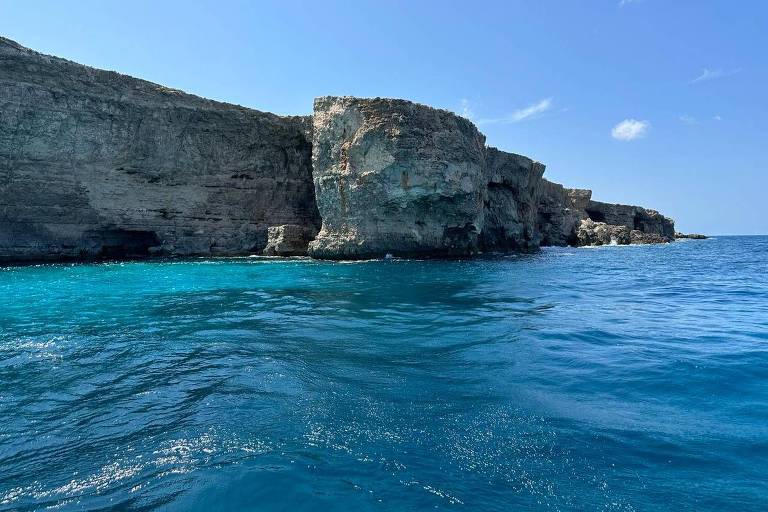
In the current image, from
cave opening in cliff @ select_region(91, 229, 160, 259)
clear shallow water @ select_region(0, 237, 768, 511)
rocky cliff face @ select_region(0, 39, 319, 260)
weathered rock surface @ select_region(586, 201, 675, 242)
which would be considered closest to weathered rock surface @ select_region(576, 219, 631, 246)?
weathered rock surface @ select_region(586, 201, 675, 242)

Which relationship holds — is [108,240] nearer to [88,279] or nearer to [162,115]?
[162,115]

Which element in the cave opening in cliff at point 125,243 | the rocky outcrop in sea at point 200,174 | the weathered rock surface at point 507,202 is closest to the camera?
the rocky outcrop in sea at point 200,174

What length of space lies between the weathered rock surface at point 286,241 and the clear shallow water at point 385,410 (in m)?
19.9

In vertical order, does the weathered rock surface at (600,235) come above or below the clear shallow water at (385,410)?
above

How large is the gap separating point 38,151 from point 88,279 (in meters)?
13.6

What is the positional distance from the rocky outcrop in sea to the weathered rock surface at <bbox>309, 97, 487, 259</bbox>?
0.23ft

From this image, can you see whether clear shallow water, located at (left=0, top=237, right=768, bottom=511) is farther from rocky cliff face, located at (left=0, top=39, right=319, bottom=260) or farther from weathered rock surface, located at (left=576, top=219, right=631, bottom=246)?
weathered rock surface, located at (left=576, top=219, right=631, bottom=246)

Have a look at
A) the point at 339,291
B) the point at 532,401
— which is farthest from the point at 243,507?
the point at 339,291

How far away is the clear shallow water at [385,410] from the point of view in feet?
10.2

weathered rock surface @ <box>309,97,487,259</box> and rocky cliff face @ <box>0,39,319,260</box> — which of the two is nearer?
rocky cliff face @ <box>0,39,319,260</box>

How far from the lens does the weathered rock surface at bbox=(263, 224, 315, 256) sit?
30.0 metres

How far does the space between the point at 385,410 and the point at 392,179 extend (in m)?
22.8

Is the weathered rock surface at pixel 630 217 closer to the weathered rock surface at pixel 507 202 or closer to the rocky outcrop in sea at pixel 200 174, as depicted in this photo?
the weathered rock surface at pixel 507 202

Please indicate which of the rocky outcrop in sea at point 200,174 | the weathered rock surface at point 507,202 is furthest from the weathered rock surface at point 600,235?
the rocky outcrop in sea at point 200,174
